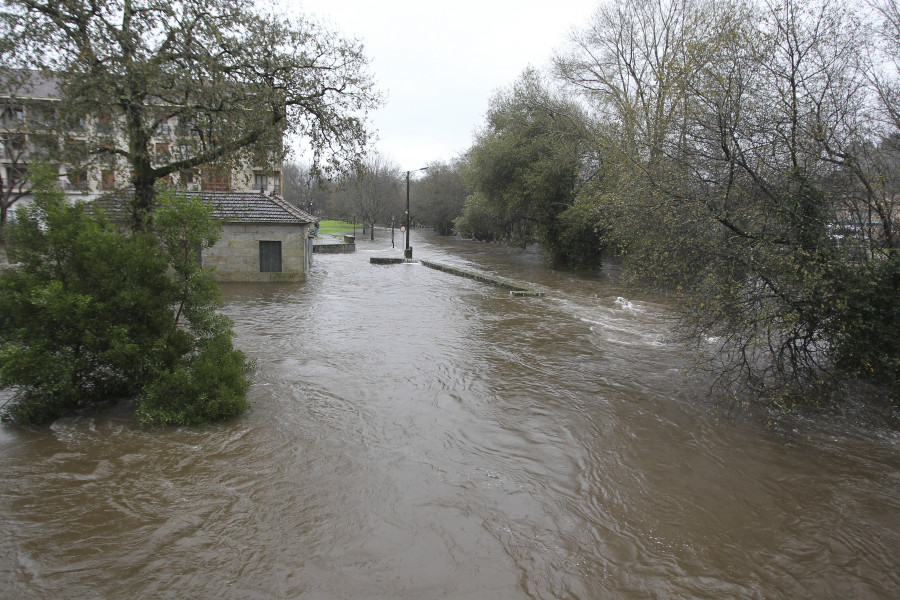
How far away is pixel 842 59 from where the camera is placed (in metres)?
7.13

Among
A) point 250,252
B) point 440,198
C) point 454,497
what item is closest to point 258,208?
point 250,252

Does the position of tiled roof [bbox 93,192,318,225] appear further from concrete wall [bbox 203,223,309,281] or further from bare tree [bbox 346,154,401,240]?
bare tree [bbox 346,154,401,240]

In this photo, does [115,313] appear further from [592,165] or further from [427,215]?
[427,215]

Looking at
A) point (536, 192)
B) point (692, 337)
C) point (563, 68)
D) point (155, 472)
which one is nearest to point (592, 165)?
point (536, 192)

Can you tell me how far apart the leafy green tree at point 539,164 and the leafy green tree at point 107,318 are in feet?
63.3

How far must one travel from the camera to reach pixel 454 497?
5438 mm

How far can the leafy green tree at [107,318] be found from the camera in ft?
19.6

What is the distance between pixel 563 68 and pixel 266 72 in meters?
20.2

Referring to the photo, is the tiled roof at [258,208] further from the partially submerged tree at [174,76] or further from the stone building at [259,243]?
the partially submerged tree at [174,76]

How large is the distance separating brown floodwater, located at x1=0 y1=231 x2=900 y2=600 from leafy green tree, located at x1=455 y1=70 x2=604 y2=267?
17.3 metres

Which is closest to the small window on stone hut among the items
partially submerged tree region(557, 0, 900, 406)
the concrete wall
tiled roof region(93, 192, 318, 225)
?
the concrete wall

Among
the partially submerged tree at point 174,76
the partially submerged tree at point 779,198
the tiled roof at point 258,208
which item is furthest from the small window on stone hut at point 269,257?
the partially submerged tree at point 779,198

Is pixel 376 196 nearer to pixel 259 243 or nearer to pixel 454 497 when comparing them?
pixel 259 243

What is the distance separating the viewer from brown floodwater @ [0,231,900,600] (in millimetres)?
4211
